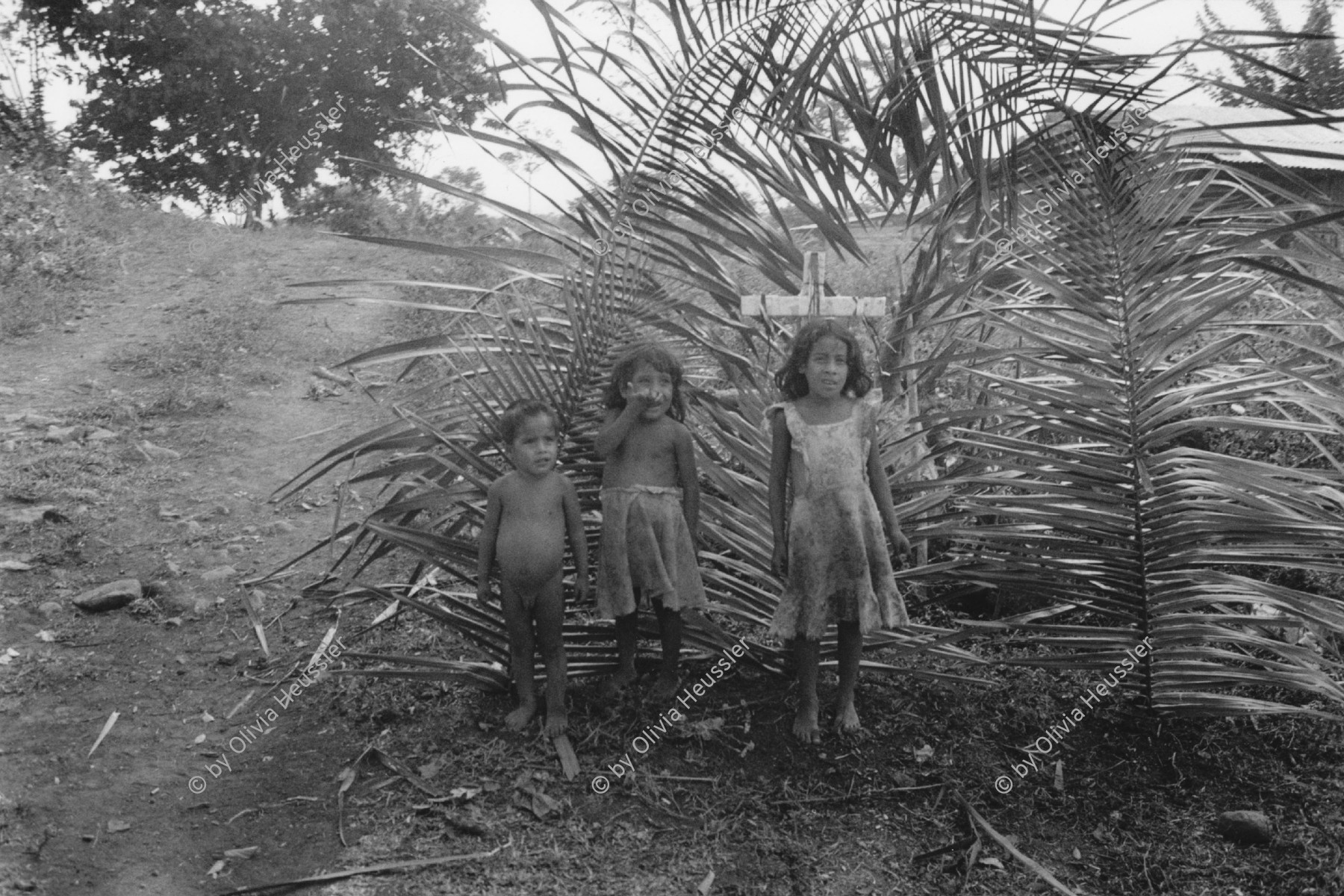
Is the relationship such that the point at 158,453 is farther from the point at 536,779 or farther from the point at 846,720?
the point at 846,720

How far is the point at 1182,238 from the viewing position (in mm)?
3113

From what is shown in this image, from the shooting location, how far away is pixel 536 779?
2822 millimetres

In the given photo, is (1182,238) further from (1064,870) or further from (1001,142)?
(1064,870)

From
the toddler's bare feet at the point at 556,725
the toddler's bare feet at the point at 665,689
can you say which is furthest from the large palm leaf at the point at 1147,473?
Answer: the toddler's bare feet at the point at 556,725

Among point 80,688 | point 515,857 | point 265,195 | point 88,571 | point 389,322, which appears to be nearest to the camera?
point 515,857

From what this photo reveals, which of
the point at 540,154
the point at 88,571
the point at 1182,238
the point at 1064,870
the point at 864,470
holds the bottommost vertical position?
the point at 1064,870

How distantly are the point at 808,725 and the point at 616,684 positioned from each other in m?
0.51

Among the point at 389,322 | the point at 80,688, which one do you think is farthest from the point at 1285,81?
the point at 389,322

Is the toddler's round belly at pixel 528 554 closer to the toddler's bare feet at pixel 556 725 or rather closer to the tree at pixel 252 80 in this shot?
the toddler's bare feet at pixel 556 725

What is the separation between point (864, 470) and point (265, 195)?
12.3 meters

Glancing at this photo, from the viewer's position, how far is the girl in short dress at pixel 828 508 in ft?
9.50

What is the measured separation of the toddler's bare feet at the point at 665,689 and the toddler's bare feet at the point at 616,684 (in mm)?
76

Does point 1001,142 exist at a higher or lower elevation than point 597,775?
higher

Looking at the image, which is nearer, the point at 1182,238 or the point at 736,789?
the point at 736,789
